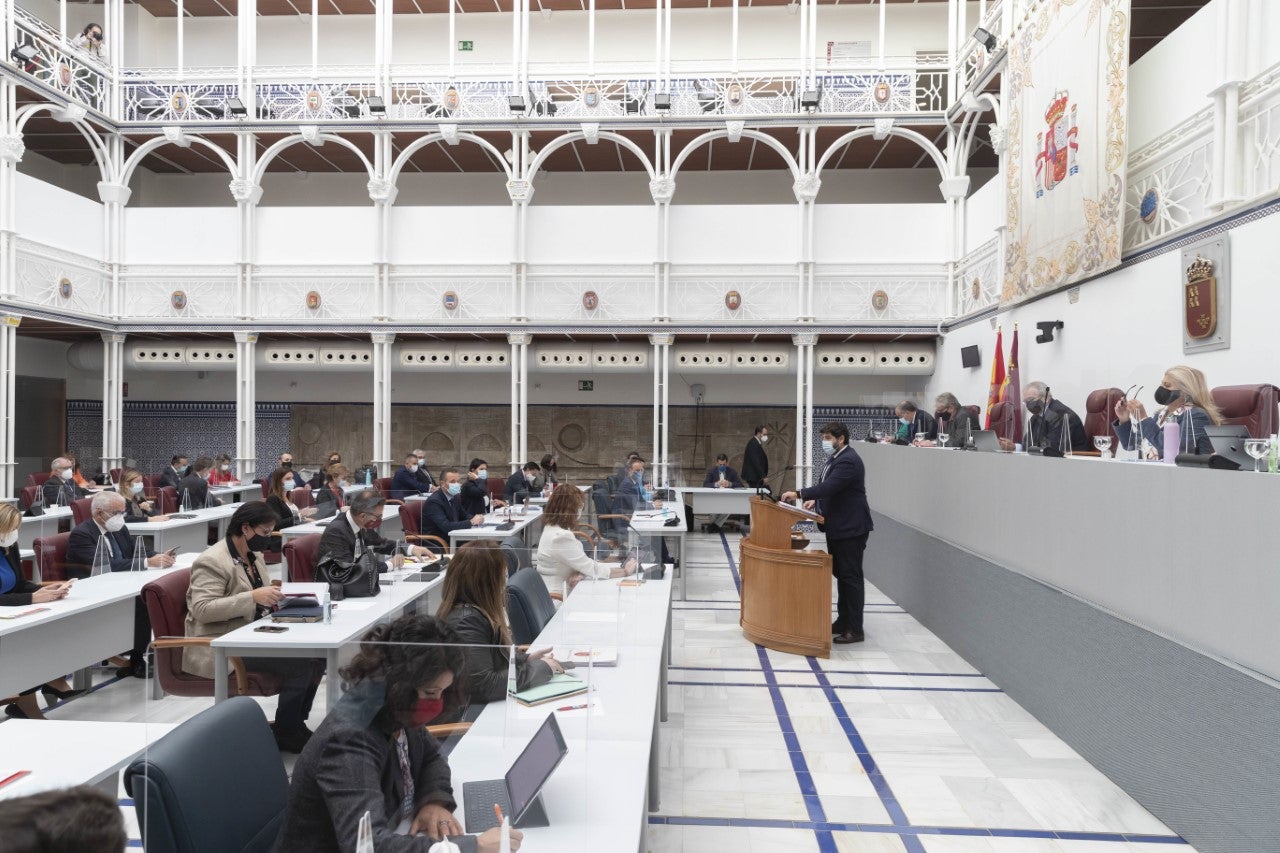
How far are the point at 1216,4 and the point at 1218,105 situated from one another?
91 cm

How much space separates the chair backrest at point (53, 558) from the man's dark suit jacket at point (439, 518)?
3219mm

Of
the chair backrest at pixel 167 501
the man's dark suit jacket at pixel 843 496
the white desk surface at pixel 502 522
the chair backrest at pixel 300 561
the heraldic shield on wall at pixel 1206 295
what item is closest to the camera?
the chair backrest at pixel 300 561

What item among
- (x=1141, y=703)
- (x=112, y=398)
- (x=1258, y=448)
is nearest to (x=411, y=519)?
(x=1141, y=703)

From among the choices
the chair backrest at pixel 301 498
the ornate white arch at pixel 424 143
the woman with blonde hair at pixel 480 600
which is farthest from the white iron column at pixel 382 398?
the woman with blonde hair at pixel 480 600

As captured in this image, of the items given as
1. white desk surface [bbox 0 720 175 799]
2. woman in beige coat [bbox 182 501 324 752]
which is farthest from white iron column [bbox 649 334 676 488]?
white desk surface [bbox 0 720 175 799]

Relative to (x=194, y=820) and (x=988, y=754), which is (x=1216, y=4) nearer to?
(x=988, y=754)

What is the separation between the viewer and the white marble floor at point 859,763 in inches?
151

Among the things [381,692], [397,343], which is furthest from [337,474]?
[381,692]

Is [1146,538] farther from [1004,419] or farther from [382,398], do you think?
[382,398]

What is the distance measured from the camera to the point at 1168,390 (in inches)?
187

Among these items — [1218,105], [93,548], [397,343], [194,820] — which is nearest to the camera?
[194,820]

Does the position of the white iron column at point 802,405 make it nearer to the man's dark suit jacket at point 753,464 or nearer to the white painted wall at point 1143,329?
the man's dark suit jacket at point 753,464

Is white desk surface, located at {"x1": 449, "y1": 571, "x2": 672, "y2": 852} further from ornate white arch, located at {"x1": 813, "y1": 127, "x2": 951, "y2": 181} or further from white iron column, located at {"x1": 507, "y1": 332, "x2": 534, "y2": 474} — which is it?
ornate white arch, located at {"x1": 813, "y1": 127, "x2": 951, "y2": 181}

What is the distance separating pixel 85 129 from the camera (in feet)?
46.5
